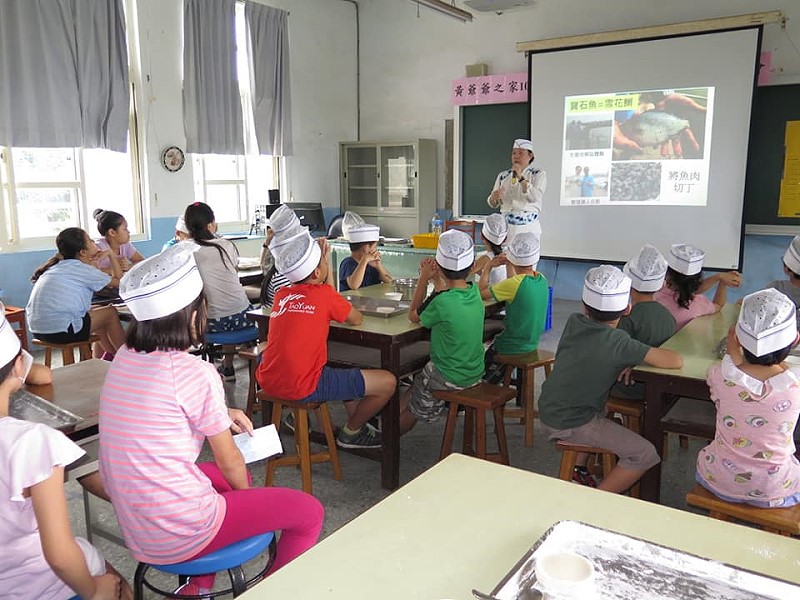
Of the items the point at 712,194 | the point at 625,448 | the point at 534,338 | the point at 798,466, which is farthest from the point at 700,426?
the point at 712,194

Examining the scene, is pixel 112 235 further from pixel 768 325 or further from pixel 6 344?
pixel 768 325

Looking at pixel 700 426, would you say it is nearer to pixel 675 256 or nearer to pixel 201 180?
pixel 675 256

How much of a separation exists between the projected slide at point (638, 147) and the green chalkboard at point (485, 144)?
0.70 meters

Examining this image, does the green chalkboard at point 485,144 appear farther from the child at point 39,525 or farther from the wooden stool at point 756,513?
the child at point 39,525

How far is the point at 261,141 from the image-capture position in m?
7.30

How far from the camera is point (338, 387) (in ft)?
9.05

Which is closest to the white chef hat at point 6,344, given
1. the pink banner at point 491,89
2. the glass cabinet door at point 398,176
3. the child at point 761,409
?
the child at point 761,409

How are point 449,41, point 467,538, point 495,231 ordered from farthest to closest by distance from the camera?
1. point 449,41
2. point 495,231
3. point 467,538

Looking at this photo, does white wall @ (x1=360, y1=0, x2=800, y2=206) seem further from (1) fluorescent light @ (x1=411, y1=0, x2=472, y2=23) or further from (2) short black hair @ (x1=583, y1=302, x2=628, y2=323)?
(2) short black hair @ (x1=583, y1=302, x2=628, y2=323)

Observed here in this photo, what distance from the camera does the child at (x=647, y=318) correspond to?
2770 millimetres

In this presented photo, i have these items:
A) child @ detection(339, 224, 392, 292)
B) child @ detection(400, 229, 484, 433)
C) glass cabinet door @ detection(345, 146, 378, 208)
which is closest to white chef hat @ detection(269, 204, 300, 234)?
child @ detection(339, 224, 392, 292)

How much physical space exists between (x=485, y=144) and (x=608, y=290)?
521 centimetres

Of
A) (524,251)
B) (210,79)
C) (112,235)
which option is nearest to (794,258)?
(524,251)

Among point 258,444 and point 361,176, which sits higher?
point 361,176
